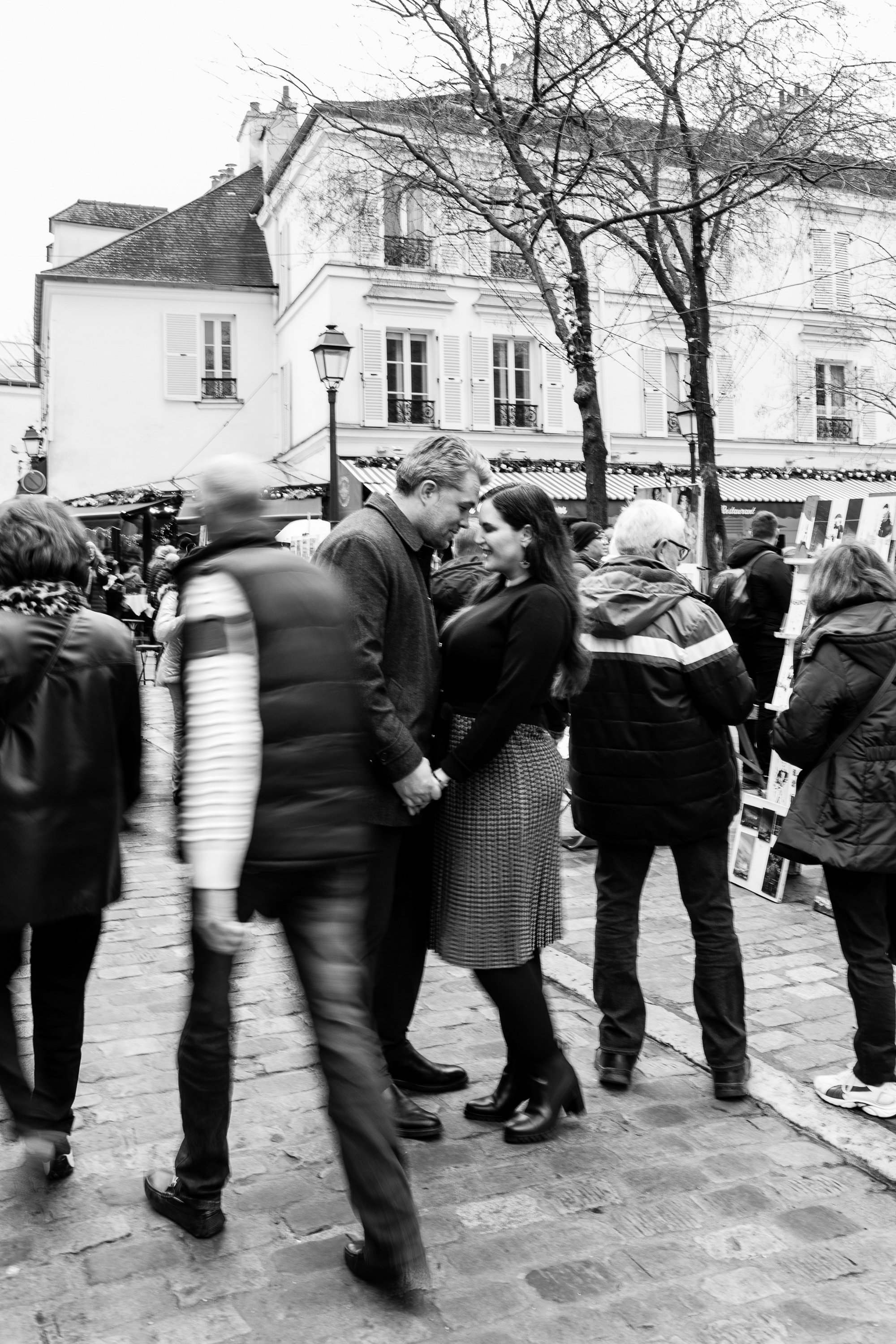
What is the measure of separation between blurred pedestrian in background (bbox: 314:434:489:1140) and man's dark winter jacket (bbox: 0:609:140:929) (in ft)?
2.18

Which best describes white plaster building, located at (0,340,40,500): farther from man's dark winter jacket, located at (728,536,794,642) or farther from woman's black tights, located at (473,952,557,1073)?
woman's black tights, located at (473,952,557,1073)

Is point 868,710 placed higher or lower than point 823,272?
lower

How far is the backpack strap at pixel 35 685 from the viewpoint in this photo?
313cm

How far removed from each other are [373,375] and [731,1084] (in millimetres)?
23559

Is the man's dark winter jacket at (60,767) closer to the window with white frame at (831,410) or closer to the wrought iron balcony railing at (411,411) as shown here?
the wrought iron balcony railing at (411,411)

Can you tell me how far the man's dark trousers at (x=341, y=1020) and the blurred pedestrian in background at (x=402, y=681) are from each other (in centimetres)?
Result: 58

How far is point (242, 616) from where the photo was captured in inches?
103

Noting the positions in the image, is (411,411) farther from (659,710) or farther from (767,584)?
(659,710)

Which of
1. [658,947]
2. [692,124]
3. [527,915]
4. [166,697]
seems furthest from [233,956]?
[166,697]

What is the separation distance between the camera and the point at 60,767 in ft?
10.4

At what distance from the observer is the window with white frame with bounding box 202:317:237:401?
95.0 feet

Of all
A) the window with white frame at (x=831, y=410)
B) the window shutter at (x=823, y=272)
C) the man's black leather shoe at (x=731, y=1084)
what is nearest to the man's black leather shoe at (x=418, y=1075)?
the man's black leather shoe at (x=731, y=1084)

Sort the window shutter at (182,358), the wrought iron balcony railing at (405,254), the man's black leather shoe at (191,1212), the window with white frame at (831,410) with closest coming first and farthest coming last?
the man's black leather shoe at (191,1212) → the wrought iron balcony railing at (405,254) → the window shutter at (182,358) → the window with white frame at (831,410)

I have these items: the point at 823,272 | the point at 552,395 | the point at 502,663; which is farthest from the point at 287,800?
the point at 823,272
